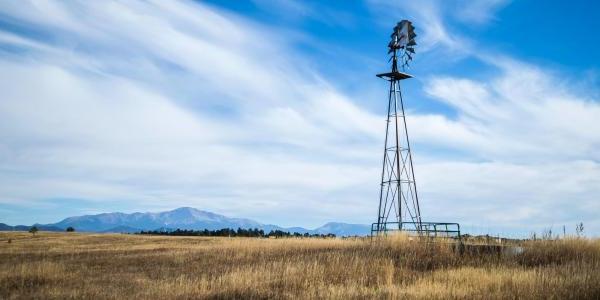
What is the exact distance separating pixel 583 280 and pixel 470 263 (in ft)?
23.9

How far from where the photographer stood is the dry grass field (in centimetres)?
1394

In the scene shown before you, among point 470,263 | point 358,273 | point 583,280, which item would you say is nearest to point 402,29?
point 470,263

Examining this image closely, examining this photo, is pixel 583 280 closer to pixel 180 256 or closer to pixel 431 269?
pixel 431 269

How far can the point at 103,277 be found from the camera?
754 inches

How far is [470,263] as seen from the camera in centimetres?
2114

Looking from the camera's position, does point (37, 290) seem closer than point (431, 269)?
Yes

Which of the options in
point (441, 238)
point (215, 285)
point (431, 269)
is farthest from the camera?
point (441, 238)

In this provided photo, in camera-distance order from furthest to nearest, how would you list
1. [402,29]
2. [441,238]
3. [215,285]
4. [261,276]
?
[402,29]
[441,238]
[261,276]
[215,285]

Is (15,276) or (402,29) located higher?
(402,29)

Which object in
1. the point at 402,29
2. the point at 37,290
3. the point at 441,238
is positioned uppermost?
the point at 402,29

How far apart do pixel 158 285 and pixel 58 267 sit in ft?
22.3

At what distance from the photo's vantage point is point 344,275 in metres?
18.0

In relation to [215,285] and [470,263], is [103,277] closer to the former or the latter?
[215,285]

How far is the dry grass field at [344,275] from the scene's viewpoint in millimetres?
13938
